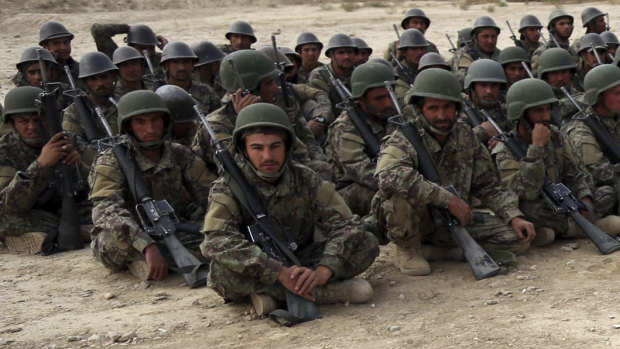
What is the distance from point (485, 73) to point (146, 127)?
370 cm

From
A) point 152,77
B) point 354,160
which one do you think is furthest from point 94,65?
point 354,160

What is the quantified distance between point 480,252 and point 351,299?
3.31 ft

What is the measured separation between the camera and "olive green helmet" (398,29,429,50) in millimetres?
10586

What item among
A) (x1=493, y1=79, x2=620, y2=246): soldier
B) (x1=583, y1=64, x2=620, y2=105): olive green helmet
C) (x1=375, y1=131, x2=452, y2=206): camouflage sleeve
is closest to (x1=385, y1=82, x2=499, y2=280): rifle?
(x1=375, y1=131, x2=452, y2=206): camouflage sleeve

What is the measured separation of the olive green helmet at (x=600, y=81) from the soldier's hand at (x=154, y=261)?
13.0ft

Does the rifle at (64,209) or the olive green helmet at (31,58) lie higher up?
the olive green helmet at (31,58)

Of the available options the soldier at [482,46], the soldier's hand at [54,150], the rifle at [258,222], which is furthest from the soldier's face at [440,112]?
the soldier at [482,46]

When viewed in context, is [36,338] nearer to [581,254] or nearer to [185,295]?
[185,295]

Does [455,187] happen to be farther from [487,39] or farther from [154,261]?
[487,39]

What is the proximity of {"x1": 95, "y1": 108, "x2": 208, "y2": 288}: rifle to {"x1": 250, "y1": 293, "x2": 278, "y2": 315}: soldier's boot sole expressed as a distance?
0.87 m

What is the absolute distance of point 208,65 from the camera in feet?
31.8

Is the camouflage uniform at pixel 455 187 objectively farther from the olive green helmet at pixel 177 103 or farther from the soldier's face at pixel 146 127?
the olive green helmet at pixel 177 103

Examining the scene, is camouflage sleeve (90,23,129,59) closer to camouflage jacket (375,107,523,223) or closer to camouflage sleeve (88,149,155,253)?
camouflage sleeve (88,149,155,253)

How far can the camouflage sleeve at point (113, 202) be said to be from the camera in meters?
5.97
